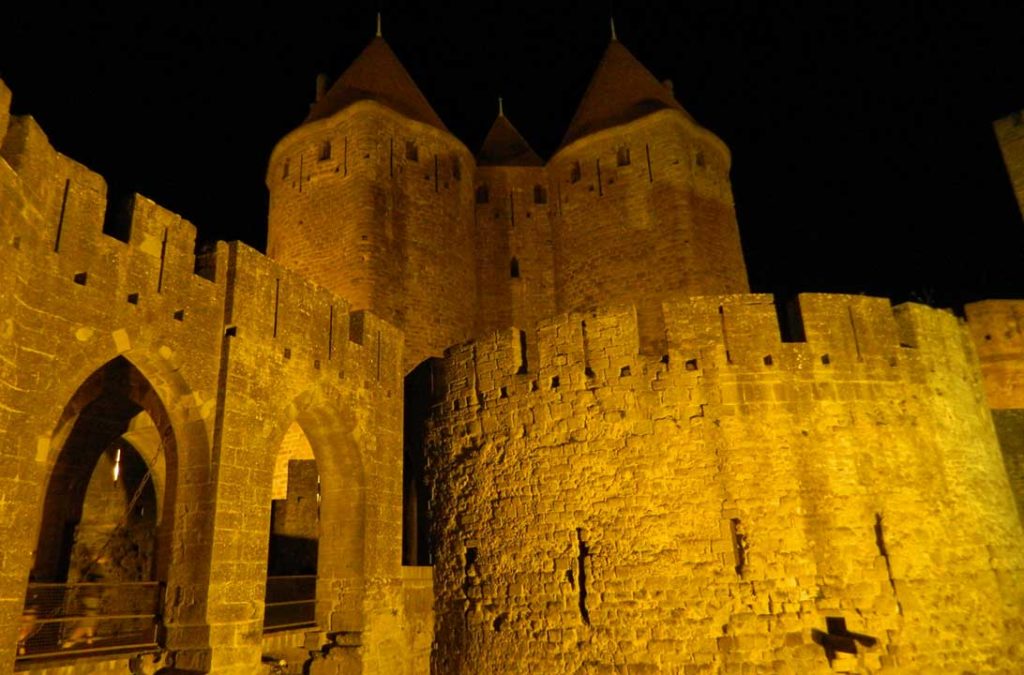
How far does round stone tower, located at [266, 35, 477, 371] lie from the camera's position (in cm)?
1633

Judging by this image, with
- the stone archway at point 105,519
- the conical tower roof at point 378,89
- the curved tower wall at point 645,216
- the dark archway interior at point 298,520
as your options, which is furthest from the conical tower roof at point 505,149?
the stone archway at point 105,519

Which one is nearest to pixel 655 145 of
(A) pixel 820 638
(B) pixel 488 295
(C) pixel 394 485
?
(B) pixel 488 295

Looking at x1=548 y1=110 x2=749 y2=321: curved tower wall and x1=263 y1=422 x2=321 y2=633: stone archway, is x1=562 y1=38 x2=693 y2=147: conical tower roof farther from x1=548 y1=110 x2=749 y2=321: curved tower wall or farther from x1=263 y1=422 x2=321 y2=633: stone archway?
x1=263 y1=422 x2=321 y2=633: stone archway

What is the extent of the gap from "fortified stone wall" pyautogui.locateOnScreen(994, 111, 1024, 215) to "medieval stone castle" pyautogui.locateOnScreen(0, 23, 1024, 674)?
740 cm

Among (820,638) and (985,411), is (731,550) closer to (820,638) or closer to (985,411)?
(820,638)

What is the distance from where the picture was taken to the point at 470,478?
1067 cm

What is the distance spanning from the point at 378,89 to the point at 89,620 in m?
13.4

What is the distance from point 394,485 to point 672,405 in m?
4.13

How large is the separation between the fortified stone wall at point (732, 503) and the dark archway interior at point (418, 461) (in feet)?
2.13

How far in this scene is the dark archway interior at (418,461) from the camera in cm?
1139

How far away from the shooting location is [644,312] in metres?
17.1

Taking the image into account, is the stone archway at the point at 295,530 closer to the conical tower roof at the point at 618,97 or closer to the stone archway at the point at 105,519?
the stone archway at the point at 105,519

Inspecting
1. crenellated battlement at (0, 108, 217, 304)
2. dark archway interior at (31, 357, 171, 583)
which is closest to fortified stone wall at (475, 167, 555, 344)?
dark archway interior at (31, 357, 171, 583)

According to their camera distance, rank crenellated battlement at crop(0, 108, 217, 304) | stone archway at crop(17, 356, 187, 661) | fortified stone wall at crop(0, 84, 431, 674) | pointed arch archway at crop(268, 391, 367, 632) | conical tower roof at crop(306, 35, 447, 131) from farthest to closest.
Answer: conical tower roof at crop(306, 35, 447, 131) < pointed arch archway at crop(268, 391, 367, 632) < stone archway at crop(17, 356, 187, 661) < crenellated battlement at crop(0, 108, 217, 304) < fortified stone wall at crop(0, 84, 431, 674)
